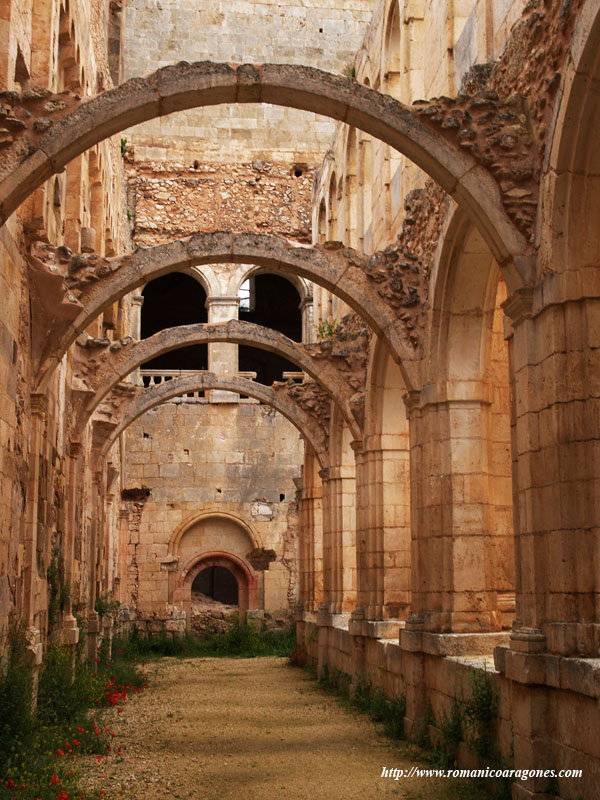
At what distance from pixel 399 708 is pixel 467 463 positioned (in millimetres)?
2466

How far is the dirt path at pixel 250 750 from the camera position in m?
7.22

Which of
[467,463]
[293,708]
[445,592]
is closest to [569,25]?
[467,463]

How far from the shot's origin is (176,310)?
2942cm

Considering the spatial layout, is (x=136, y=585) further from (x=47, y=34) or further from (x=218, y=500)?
(x=47, y=34)

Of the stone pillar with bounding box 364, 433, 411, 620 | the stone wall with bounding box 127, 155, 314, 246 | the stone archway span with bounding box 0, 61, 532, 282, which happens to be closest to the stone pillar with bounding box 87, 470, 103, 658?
the stone pillar with bounding box 364, 433, 411, 620

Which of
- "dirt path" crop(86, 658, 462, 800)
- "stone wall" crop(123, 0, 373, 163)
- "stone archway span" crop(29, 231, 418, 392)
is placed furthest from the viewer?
"stone wall" crop(123, 0, 373, 163)

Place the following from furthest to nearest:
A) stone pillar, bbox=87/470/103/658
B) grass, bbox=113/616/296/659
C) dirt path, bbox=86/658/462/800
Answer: grass, bbox=113/616/296/659
stone pillar, bbox=87/470/103/658
dirt path, bbox=86/658/462/800

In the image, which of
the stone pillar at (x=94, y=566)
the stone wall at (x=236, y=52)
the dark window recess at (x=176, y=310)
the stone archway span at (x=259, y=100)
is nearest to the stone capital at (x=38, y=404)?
the stone archway span at (x=259, y=100)

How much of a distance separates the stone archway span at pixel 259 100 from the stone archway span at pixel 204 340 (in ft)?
20.4

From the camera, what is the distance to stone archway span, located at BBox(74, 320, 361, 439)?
1327 cm

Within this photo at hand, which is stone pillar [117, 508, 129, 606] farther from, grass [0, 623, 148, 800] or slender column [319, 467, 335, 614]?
grass [0, 623, 148, 800]

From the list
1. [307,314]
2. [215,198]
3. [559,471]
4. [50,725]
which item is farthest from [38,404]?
[215,198]

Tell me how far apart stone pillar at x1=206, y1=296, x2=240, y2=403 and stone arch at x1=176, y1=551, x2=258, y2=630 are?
349cm

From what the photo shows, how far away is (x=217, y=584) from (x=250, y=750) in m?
17.7
